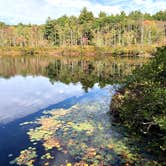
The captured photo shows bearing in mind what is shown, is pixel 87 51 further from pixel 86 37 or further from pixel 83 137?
pixel 83 137

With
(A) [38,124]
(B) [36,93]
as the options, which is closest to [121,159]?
(A) [38,124]

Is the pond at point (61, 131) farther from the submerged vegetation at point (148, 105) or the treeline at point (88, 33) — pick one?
the treeline at point (88, 33)

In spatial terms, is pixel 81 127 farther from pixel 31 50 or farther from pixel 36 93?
pixel 31 50

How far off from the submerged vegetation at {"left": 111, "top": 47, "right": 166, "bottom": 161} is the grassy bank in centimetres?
5373

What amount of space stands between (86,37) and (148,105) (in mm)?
83003

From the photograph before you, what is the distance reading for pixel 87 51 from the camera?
263ft

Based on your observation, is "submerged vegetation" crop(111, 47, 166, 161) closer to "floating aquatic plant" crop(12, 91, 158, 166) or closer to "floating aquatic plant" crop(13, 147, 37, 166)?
"floating aquatic plant" crop(12, 91, 158, 166)

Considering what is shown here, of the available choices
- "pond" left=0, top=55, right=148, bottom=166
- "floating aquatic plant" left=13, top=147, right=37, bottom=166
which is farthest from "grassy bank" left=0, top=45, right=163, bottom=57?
"floating aquatic plant" left=13, top=147, right=37, bottom=166

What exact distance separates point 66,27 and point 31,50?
17.1 metres

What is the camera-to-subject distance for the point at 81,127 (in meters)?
15.5

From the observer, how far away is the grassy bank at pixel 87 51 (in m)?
73.5

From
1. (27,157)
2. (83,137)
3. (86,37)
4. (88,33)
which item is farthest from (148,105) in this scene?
(88,33)

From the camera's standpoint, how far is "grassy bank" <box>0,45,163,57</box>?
73481mm

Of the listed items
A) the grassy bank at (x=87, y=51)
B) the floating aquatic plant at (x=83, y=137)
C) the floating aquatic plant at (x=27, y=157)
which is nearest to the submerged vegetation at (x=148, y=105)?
the floating aquatic plant at (x=83, y=137)
